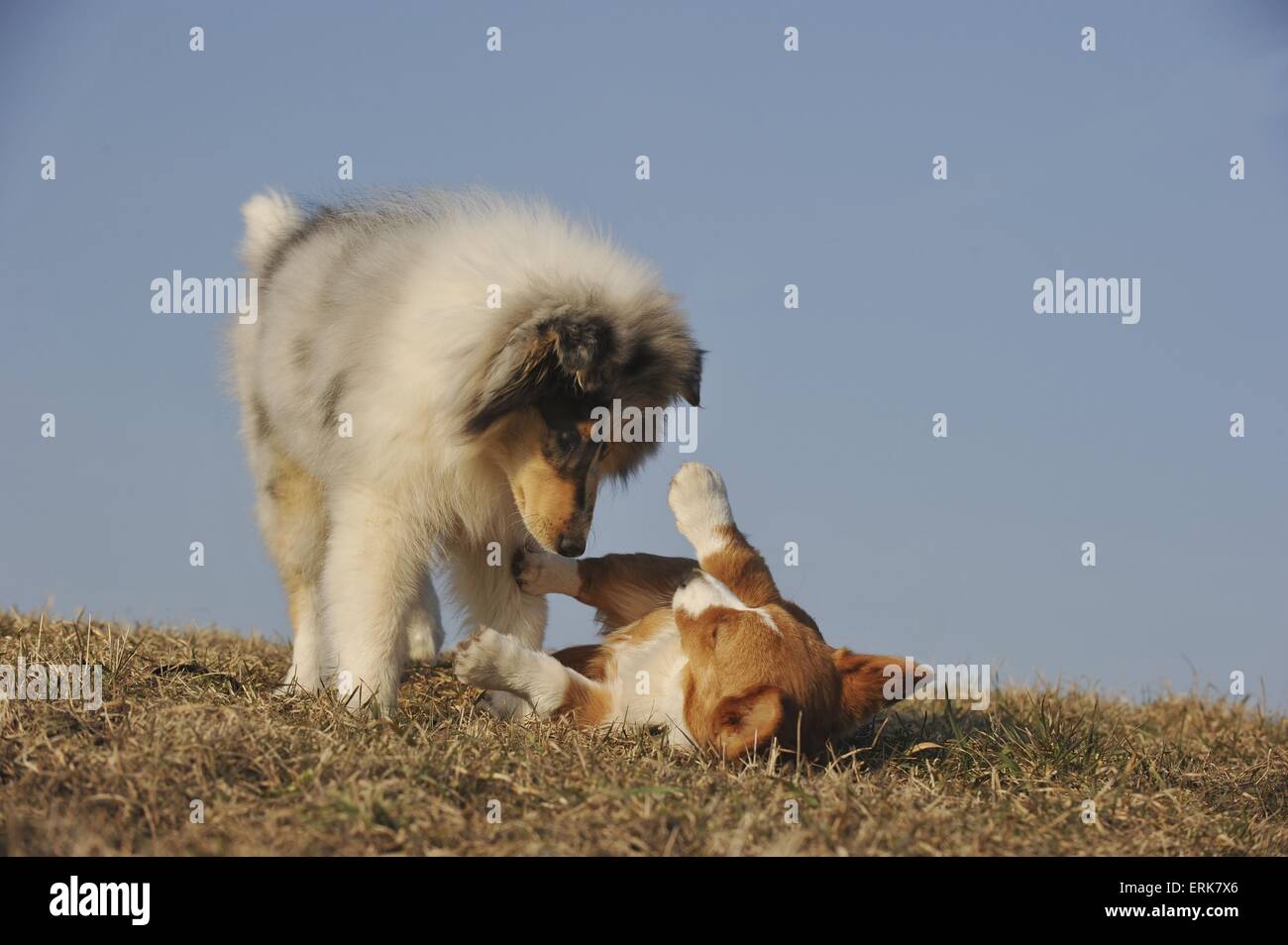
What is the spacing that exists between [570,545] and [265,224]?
3.59 metres

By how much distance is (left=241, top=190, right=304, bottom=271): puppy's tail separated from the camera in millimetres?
6996

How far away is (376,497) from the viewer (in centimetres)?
512

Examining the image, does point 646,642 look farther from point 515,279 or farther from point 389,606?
point 515,279

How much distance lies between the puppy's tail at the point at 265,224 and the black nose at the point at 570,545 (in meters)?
3.09

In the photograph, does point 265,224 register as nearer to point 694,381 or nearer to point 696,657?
point 694,381

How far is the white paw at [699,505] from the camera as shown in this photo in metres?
5.21

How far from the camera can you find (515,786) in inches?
145

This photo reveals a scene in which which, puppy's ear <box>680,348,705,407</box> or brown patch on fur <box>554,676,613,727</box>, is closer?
brown patch on fur <box>554,676,613,727</box>

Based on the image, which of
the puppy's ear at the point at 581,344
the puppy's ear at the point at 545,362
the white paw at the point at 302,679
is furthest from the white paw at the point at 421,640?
the puppy's ear at the point at 581,344

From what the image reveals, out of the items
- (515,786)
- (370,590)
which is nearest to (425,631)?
(370,590)

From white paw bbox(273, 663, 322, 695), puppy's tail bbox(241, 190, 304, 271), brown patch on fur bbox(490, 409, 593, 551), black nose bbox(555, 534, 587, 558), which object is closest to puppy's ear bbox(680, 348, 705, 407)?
brown patch on fur bbox(490, 409, 593, 551)

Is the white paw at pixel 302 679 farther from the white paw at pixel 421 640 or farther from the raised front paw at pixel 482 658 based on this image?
the raised front paw at pixel 482 658

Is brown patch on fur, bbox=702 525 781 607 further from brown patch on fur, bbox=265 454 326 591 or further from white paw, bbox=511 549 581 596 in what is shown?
brown patch on fur, bbox=265 454 326 591
